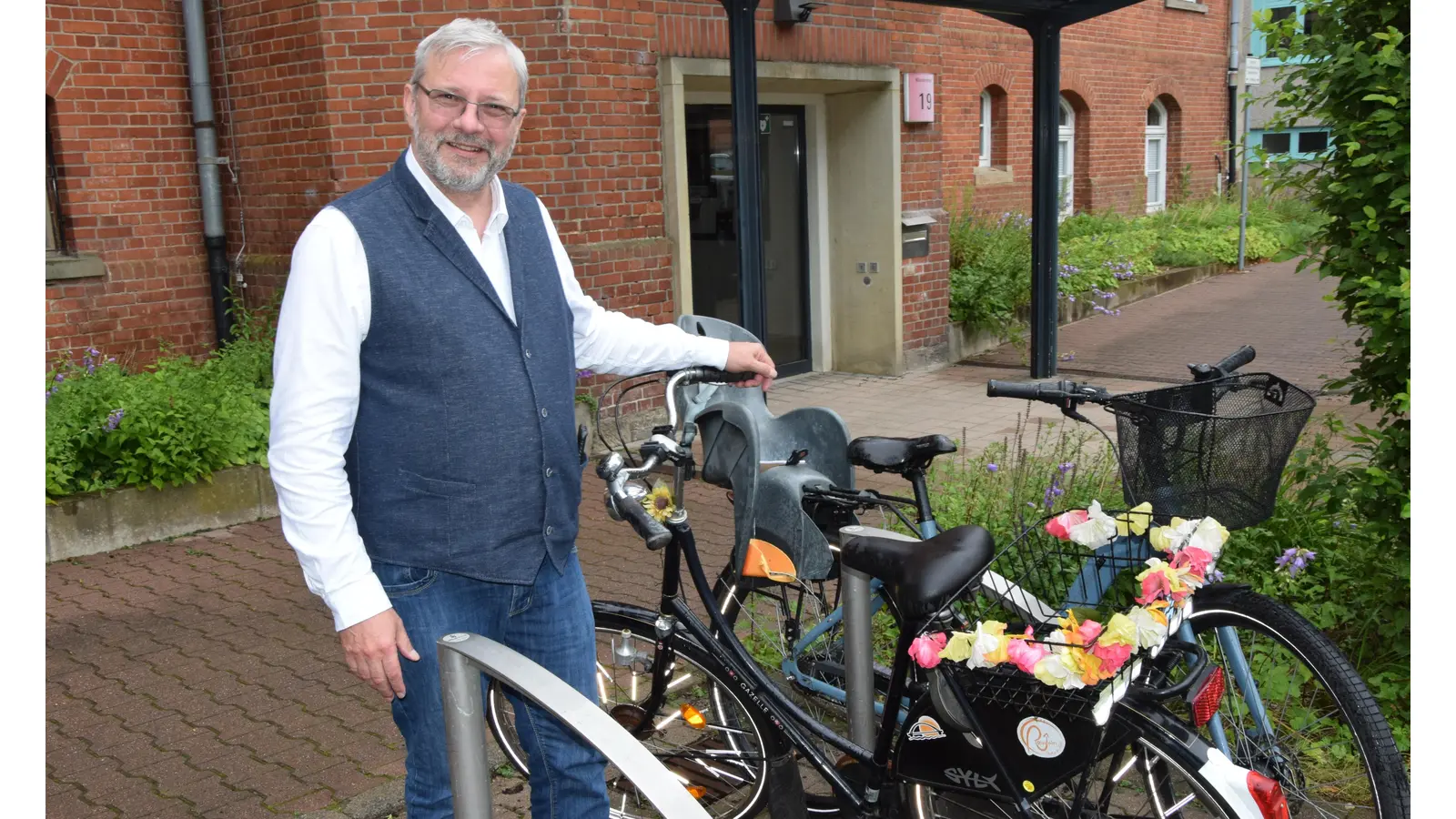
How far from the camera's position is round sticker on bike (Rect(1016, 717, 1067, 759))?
2.59 m

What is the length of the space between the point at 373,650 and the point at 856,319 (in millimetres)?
9216

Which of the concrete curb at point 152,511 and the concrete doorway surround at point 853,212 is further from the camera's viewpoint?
the concrete doorway surround at point 853,212

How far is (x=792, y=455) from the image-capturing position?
3.55 metres

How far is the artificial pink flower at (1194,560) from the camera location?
8.77 ft

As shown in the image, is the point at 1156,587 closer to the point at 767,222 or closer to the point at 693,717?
the point at 693,717

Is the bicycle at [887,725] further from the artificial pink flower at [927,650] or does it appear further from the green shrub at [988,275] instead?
the green shrub at [988,275]

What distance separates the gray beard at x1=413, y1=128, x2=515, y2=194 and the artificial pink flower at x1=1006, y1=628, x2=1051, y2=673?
140 centimetres

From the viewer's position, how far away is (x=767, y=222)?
1104 centimetres

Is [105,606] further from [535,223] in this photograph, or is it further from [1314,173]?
[1314,173]

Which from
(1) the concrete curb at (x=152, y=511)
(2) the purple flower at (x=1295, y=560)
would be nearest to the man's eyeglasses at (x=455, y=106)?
(2) the purple flower at (x=1295, y=560)

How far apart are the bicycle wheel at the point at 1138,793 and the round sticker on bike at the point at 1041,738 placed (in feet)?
0.39

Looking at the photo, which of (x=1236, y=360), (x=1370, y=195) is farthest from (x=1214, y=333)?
(x=1236, y=360)

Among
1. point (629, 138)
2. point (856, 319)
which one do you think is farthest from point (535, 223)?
point (856, 319)

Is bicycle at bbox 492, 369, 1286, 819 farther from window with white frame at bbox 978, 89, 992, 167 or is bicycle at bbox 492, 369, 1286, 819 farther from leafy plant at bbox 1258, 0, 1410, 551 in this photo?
window with white frame at bbox 978, 89, 992, 167
